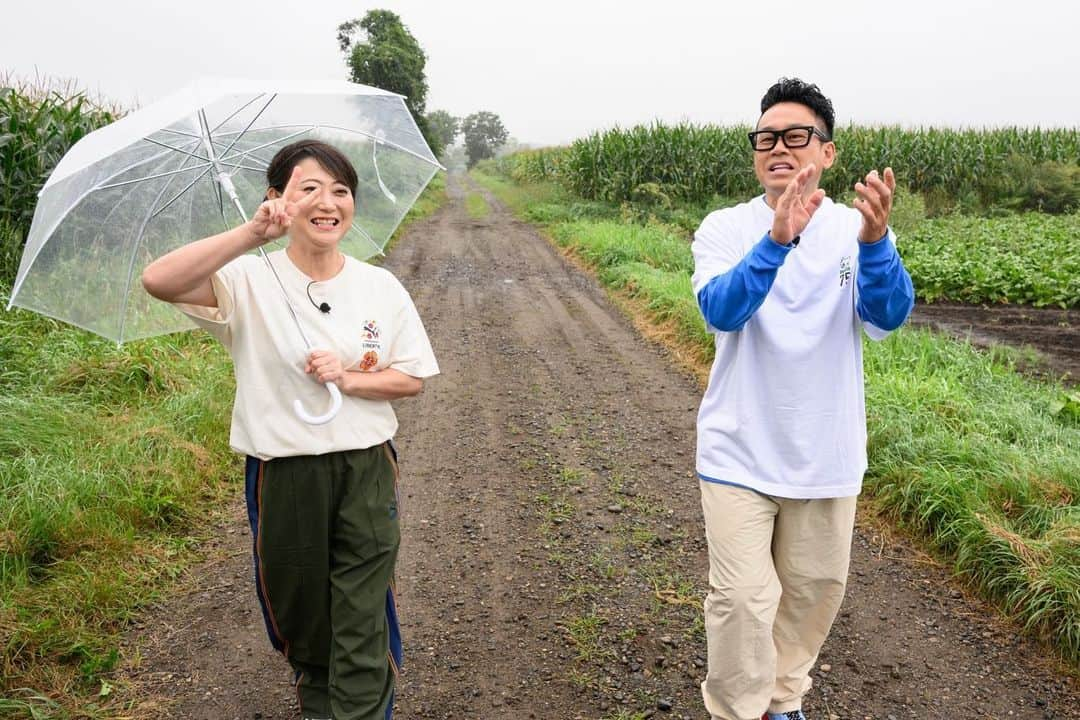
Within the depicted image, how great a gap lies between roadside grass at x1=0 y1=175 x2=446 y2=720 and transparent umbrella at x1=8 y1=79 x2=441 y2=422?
1321 millimetres

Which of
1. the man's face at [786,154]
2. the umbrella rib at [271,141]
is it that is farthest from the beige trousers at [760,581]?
the umbrella rib at [271,141]

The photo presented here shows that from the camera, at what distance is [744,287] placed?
2084 mm

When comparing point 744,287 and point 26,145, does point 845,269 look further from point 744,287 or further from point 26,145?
point 26,145

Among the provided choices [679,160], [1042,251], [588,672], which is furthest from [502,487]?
[679,160]

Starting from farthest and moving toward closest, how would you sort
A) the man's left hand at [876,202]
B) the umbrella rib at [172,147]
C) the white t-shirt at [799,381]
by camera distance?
the umbrella rib at [172,147], the white t-shirt at [799,381], the man's left hand at [876,202]

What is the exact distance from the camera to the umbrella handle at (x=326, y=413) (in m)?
2.09

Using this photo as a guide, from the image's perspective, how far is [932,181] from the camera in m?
22.2

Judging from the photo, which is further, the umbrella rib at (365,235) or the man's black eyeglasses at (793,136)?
the umbrella rib at (365,235)

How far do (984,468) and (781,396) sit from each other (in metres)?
2.72

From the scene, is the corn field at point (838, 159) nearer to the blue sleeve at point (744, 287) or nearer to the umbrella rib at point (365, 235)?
the umbrella rib at point (365, 235)

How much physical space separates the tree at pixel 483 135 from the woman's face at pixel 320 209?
285 feet

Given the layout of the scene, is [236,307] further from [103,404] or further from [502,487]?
[103,404]

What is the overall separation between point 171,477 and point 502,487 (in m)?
1.90

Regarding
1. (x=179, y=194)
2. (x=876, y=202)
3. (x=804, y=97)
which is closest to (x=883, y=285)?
(x=876, y=202)
